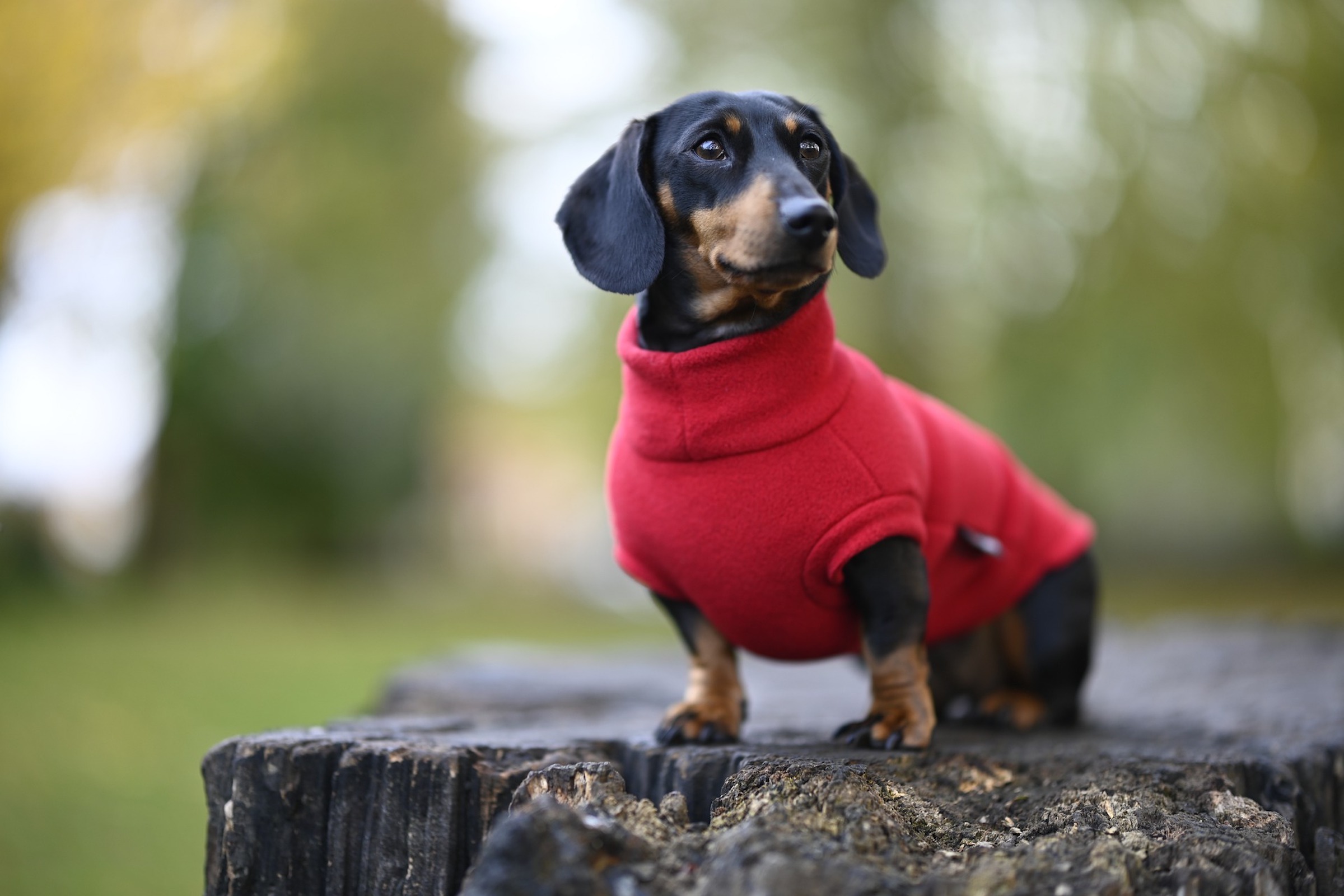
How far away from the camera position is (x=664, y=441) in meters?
2.46

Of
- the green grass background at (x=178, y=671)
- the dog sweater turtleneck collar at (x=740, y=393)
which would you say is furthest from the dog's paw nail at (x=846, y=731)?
the green grass background at (x=178, y=671)

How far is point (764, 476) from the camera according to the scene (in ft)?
7.85

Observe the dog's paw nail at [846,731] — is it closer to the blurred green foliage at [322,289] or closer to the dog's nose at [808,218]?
the dog's nose at [808,218]

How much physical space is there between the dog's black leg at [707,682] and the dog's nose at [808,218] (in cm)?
96

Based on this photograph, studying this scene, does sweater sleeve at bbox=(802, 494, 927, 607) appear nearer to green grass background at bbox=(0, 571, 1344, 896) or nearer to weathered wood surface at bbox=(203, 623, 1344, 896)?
weathered wood surface at bbox=(203, 623, 1344, 896)

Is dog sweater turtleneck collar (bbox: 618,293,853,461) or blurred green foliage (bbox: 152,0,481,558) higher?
blurred green foliage (bbox: 152,0,481,558)

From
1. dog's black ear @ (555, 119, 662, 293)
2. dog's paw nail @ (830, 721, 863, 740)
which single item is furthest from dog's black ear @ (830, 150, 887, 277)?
dog's paw nail @ (830, 721, 863, 740)

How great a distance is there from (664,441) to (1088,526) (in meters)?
1.51

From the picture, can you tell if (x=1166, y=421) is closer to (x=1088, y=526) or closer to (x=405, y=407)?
(x=1088, y=526)

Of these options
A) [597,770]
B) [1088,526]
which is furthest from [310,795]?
[1088,526]

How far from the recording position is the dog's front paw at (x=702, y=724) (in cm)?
254

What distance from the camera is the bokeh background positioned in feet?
21.2

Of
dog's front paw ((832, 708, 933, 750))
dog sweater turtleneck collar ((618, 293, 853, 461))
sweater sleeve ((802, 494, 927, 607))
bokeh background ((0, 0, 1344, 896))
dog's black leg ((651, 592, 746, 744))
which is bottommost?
dog's front paw ((832, 708, 933, 750))

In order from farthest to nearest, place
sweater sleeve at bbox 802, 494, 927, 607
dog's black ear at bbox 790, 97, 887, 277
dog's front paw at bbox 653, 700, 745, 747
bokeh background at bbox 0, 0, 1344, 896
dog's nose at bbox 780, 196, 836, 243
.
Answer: bokeh background at bbox 0, 0, 1344, 896 < dog's black ear at bbox 790, 97, 887, 277 < dog's front paw at bbox 653, 700, 745, 747 < sweater sleeve at bbox 802, 494, 927, 607 < dog's nose at bbox 780, 196, 836, 243
